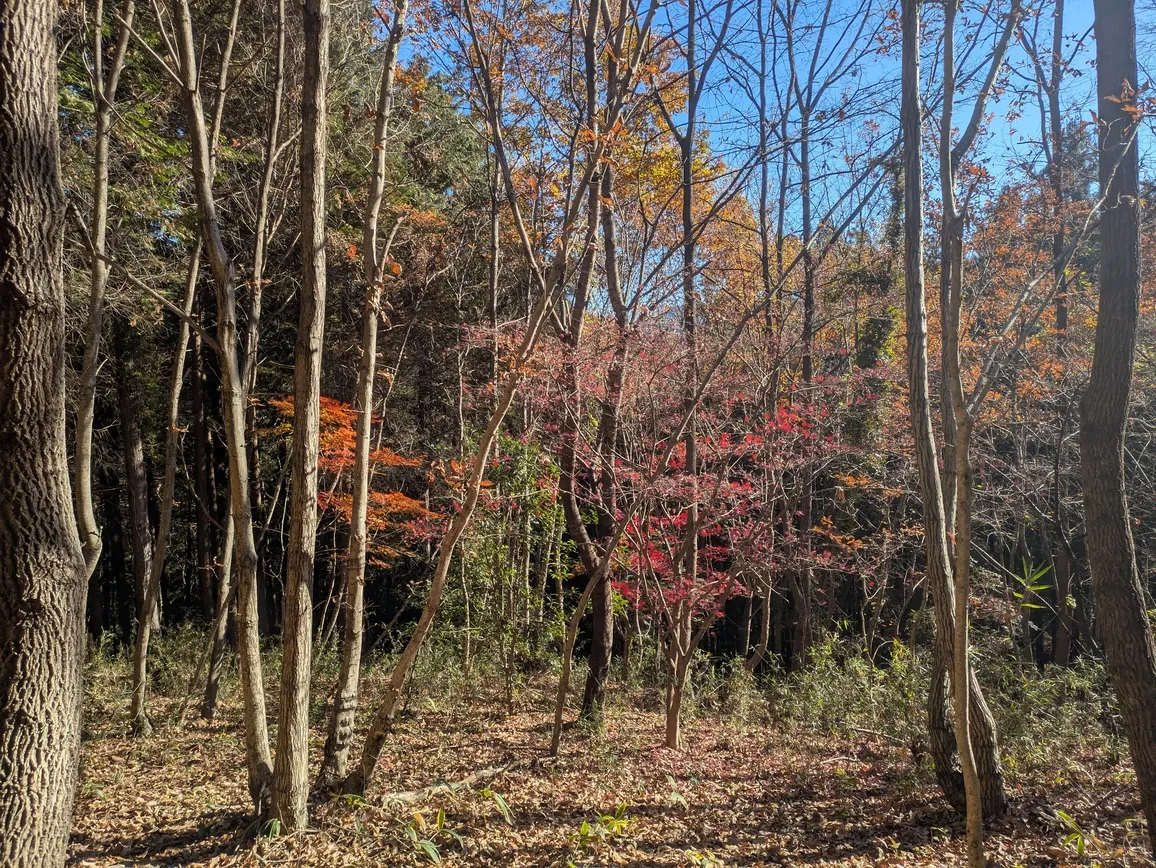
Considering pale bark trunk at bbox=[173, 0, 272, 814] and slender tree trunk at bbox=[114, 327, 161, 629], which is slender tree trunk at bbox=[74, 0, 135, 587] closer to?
pale bark trunk at bbox=[173, 0, 272, 814]

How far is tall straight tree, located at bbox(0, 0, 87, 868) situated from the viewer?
2.68 metres

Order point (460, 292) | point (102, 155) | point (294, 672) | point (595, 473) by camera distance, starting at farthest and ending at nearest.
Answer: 1. point (460, 292)
2. point (595, 473)
3. point (102, 155)
4. point (294, 672)

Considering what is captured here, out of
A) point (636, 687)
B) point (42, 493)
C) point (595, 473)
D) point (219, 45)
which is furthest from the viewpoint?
point (636, 687)

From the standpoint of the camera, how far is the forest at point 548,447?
3.84m

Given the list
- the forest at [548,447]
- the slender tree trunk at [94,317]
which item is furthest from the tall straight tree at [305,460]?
the slender tree trunk at [94,317]

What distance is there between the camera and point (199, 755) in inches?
234

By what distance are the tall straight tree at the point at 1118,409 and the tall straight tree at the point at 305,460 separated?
4.69m

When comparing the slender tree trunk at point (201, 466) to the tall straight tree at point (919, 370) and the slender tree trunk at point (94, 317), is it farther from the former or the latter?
the tall straight tree at point (919, 370)

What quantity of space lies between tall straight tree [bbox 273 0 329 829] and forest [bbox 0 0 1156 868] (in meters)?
0.02

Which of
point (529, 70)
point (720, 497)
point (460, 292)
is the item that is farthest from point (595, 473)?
point (460, 292)

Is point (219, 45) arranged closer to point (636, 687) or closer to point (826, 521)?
point (636, 687)

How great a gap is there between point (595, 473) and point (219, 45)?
6667 mm

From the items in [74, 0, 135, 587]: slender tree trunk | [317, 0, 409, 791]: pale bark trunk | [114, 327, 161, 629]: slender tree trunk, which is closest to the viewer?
[317, 0, 409, 791]: pale bark trunk

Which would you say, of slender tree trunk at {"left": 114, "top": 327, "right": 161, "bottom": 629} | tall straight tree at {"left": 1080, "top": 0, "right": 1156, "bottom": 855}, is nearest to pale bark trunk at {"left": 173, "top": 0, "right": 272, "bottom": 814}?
tall straight tree at {"left": 1080, "top": 0, "right": 1156, "bottom": 855}
